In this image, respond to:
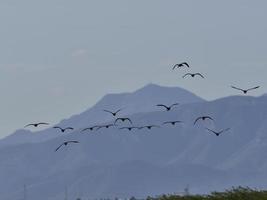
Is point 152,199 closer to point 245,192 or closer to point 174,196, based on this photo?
point 174,196

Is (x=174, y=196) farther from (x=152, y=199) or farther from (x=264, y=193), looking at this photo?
(x=264, y=193)

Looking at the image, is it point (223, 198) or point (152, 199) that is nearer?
point (223, 198)

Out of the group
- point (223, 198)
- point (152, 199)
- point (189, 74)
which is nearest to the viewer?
point (189, 74)

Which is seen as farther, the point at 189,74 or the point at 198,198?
the point at 198,198

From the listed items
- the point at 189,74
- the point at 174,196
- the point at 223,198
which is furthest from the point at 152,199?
the point at 189,74

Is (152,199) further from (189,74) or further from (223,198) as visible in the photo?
(189,74)

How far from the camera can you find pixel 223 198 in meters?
51.2

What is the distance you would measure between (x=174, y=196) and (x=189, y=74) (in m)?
11.1

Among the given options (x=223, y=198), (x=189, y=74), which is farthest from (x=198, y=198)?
(x=189, y=74)

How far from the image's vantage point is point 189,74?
4550cm

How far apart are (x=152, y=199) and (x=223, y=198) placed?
5.13 meters

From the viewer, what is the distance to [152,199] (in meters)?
54.7

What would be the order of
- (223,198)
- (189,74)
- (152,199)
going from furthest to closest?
(152,199) < (223,198) < (189,74)

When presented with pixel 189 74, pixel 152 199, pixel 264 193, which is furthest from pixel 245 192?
pixel 189 74
